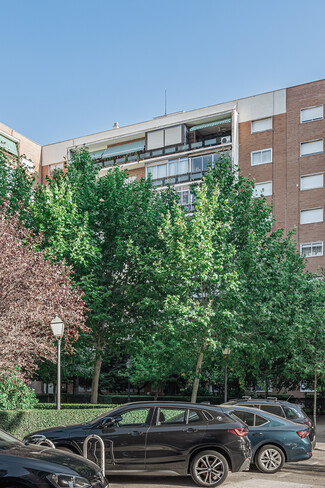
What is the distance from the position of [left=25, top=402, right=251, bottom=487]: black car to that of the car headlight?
4.29 m

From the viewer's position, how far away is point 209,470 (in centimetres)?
1060

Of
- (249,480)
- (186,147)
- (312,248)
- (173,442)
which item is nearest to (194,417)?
(173,442)

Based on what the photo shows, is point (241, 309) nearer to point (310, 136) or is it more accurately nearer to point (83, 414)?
point (83, 414)

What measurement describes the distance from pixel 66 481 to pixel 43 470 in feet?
0.94

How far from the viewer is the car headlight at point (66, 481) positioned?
6.30 metres

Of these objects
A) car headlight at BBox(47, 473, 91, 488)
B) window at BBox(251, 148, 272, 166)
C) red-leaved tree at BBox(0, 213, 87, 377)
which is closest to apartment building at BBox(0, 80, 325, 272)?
window at BBox(251, 148, 272, 166)

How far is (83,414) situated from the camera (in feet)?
53.3

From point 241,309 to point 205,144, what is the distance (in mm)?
26108

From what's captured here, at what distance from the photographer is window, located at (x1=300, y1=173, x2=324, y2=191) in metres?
42.0

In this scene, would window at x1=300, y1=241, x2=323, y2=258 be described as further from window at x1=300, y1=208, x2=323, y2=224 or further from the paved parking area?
the paved parking area

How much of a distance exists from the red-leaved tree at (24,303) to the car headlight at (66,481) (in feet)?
29.6

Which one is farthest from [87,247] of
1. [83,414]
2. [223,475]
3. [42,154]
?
[42,154]

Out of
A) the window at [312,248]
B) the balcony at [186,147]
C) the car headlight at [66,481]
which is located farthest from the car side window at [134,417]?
the balcony at [186,147]

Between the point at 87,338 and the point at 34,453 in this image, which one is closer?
the point at 34,453
